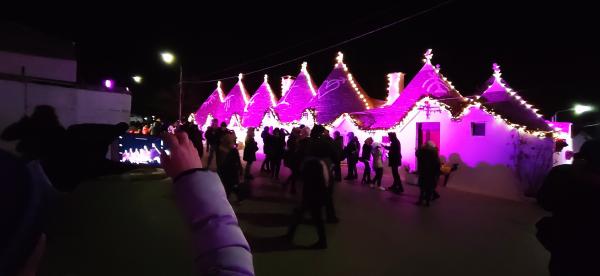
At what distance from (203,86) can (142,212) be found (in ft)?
135

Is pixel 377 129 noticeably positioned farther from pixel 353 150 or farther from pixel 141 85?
pixel 141 85

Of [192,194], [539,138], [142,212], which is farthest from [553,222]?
[539,138]

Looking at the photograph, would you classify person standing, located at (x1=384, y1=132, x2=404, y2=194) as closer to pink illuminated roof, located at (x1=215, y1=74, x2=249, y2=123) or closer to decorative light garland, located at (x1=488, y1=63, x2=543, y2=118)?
decorative light garland, located at (x1=488, y1=63, x2=543, y2=118)

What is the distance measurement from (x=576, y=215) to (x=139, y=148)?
3.27m

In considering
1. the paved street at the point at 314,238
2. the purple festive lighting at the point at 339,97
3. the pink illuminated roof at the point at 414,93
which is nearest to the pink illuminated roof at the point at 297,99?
the purple festive lighting at the point at 339,97

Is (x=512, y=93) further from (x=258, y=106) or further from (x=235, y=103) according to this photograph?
(x=235, y=103)

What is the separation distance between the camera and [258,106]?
27297 mm

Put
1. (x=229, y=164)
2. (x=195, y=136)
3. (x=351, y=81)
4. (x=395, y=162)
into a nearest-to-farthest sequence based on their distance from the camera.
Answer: (x=229, y=164) < (x=395, y=162) < (x=195, y=136) < (x=351, y=81)

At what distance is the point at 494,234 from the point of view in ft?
23.1

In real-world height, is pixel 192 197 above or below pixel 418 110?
below

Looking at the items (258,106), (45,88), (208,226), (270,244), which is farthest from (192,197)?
(258,106)

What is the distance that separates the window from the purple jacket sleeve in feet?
41.3

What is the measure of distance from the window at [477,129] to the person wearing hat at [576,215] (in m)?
10.3

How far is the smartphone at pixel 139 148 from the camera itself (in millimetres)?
3043
